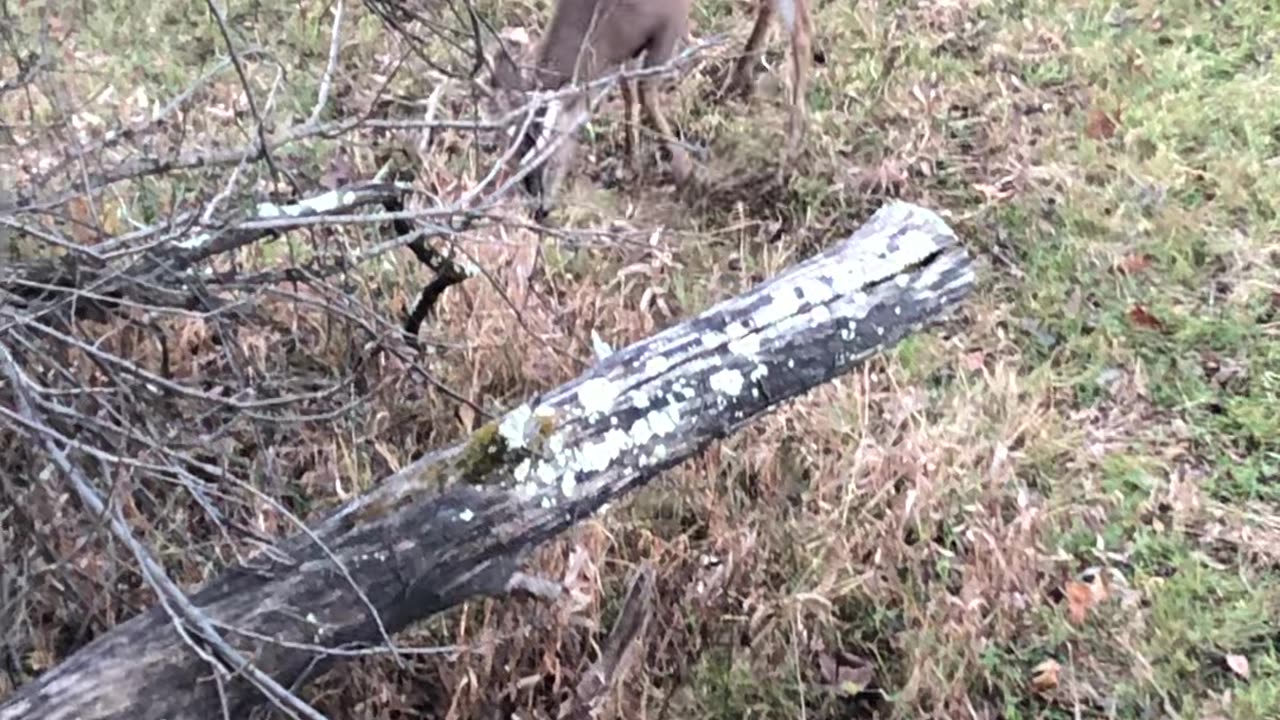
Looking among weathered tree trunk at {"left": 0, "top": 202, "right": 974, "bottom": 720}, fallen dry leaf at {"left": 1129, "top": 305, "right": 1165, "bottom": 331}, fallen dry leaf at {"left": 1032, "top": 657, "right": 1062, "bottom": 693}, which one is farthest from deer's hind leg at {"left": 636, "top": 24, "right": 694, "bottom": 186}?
fallen dry leaf at {"left": 1032, "top": 657, "right": 1062, "bottom": 693}

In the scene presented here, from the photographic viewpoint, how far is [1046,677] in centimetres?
335

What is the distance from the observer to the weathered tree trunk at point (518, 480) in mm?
2451

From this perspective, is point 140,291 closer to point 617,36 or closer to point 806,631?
point 806,631

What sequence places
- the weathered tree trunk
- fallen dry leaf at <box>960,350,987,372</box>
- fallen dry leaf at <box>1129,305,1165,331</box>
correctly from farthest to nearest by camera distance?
fallen dry leaf at <box>1129,305,1165,331</box>, fallen dry leaf at <box>960,350,987,372</box>, the weathered tree trunk

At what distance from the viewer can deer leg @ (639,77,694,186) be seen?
5.23 metres

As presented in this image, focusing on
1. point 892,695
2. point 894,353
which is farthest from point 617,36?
point 892,695

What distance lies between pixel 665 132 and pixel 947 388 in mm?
1531

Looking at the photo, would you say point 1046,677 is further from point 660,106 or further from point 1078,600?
point 660,106

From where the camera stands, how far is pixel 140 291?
2.92 meters

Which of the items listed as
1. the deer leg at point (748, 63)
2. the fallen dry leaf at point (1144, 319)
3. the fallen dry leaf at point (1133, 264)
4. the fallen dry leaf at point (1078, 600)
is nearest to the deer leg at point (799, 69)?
the deer leg at point (748, 63)

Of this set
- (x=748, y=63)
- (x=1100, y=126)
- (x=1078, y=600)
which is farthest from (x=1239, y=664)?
(x=748, y=63)

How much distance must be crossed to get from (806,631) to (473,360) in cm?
113

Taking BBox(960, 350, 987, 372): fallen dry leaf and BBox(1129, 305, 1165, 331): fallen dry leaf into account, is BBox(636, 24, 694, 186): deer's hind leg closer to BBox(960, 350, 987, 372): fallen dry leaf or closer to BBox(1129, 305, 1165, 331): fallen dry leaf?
BBox(960, 350, 987, 372): fallen dry leaf

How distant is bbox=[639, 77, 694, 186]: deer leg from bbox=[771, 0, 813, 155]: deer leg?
35 centimetres
